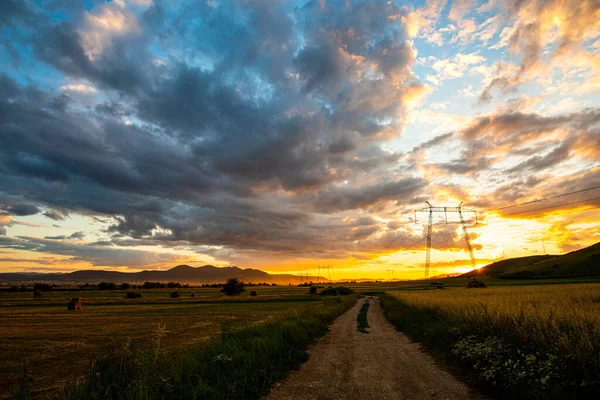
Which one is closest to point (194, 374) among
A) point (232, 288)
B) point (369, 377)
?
point (369, 377)

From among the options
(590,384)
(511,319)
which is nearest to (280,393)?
(590,384)

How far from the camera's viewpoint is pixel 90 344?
25.6 meters

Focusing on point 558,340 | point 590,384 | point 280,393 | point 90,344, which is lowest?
point 90,344

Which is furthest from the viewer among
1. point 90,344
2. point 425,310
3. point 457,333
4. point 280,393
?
point 425,310

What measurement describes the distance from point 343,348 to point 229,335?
250 inches

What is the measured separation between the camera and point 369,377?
38.7 ft

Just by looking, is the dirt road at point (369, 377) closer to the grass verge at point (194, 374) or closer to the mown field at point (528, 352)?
the grass verge at point (194, 374)

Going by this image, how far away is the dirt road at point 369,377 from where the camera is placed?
9.91 metres

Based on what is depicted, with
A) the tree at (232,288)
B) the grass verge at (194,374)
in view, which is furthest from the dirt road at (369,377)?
the tree at (232,288)

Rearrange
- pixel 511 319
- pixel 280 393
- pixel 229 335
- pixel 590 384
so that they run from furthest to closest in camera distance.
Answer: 1. pixel 229 335
2. pixel 511 319
3. pixel 280 393
4. pixel 590 384

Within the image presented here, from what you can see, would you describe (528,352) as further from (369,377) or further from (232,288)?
(232,288)

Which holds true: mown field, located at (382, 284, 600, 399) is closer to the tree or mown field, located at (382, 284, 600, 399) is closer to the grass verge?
the grass verge

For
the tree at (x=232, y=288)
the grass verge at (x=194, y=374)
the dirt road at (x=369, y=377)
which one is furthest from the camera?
the tree at (x=232, y=288)

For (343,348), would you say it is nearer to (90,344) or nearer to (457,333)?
(457,333)
